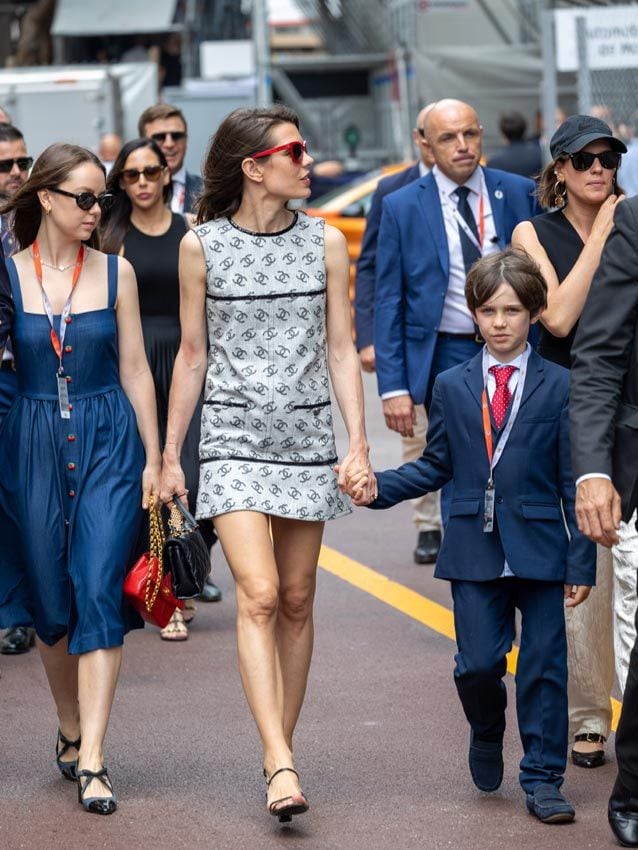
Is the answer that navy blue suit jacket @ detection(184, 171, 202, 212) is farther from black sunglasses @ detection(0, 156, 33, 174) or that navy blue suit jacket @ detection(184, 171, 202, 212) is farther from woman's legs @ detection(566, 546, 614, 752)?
woman's legs @ detection(566, 546, 614, 752)

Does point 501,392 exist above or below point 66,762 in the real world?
above

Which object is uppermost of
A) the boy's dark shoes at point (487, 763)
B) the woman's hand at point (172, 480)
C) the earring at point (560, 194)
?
the earring at point (560, 194)

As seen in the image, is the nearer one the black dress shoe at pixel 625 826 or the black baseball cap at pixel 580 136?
the black dress shoe at pixel 625 826

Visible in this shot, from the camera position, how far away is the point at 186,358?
540 centimetres

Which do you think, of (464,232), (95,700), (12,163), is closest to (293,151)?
(95,700)

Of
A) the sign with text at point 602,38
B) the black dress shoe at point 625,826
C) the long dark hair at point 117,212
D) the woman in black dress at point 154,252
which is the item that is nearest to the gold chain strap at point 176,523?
the black dress shoe at point 625,826

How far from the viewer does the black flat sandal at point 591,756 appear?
566cm

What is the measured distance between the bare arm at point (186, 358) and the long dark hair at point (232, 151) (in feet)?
0.55

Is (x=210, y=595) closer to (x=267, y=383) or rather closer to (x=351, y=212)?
(x=267, y=383)

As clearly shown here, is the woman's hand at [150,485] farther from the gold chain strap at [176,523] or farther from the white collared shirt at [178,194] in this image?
the white collared shirt at [178,194]

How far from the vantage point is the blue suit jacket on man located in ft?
24.3

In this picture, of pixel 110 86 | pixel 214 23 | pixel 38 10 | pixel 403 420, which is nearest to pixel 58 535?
pixel 403 420

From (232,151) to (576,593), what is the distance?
162cm

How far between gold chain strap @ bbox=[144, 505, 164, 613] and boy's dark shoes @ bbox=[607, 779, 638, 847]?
4.84 feet
